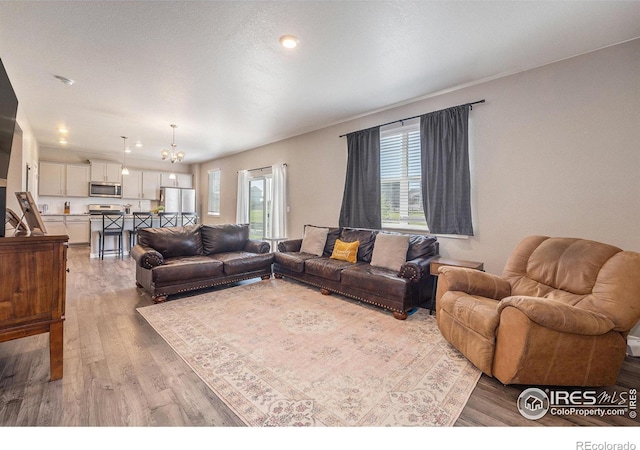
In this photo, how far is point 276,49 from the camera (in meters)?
2.63

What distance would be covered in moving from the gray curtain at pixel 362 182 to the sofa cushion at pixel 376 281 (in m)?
1.00

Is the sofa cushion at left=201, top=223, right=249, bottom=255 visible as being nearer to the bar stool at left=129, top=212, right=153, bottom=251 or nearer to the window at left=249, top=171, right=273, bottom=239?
the window at left=249, top=171, right=273, bottom=239

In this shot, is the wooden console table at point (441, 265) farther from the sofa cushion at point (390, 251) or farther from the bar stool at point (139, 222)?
the bar stool at point (139, 222)

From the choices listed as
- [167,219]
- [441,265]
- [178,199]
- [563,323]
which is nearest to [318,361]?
[563,323]

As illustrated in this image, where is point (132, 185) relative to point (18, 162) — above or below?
above

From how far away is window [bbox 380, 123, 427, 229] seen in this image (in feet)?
12.7

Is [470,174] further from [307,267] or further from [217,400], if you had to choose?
[217,400]

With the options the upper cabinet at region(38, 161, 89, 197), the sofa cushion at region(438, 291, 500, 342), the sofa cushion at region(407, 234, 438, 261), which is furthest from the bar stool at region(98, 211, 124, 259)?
the sofa cushion at region(438, 291, 500, 342)

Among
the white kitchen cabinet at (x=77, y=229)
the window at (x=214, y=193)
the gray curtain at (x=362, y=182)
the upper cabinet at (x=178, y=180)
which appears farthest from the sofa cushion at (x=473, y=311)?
the upper cabinet at (x=178, y=180)

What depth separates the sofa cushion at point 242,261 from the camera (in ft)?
13.0

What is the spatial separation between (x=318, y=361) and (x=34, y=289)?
1.96 m

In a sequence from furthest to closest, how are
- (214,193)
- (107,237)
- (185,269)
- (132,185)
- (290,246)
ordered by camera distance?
(214,193)
(132,185)
(107,237)
(290,246)
(185,269)

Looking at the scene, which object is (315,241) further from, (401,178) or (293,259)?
(401,178)

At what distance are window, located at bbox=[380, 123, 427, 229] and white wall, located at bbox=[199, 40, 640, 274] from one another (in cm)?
38
